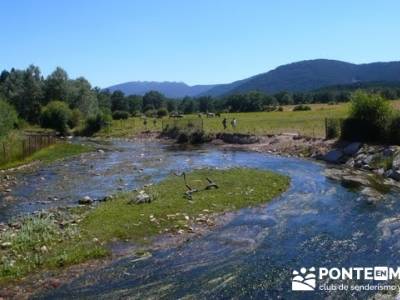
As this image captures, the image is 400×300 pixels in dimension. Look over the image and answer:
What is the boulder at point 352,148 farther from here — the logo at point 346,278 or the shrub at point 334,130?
the logo at point 346,278

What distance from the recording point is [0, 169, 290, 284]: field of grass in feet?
66.2

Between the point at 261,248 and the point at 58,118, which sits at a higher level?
the point at 58,118

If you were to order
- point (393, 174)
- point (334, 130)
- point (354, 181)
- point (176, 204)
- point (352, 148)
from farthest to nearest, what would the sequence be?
point (334, 130) → point (352, 148) → point (393, 174) → point (354, 181) → point (176, 204)

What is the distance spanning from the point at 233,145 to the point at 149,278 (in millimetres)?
53844

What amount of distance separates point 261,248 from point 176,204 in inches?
312

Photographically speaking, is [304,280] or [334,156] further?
[334,156]

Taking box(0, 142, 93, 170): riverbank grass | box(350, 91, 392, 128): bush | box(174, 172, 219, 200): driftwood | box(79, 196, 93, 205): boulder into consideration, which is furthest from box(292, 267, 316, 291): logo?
box(0, 142, 93, 170): riverbank grass

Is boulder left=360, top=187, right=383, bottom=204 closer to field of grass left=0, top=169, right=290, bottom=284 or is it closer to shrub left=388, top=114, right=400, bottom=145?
field of grass left=0, top=169, right=290, bottom=284

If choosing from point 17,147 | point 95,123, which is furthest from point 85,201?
point 95,123

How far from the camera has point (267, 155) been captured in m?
58.0

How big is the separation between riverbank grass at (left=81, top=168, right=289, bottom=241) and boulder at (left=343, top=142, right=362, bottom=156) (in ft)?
46.9

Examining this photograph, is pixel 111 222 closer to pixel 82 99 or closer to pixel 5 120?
pixel 5 120

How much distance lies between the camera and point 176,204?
92.8 feet

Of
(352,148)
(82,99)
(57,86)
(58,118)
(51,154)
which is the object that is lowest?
(352,148)
